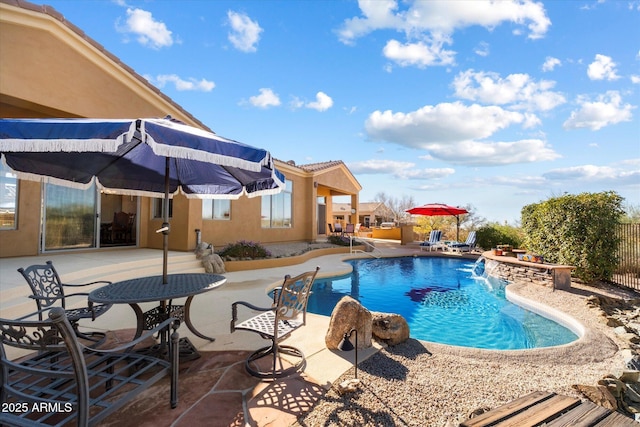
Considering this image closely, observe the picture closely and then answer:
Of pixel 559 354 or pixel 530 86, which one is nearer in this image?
pixel 559 354

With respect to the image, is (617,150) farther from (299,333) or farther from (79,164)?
(79,164)

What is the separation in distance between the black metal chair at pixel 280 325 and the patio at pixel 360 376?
142 mm

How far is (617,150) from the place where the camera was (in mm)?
11078

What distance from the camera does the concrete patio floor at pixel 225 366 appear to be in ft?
8.51

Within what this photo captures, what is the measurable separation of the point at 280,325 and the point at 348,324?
0.95 m

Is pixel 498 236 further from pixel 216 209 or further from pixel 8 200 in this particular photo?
pixel 8 200

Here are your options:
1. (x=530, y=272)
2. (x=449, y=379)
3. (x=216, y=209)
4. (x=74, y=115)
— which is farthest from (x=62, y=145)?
(x=530, y=272)

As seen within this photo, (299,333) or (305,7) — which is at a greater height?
(305,7)

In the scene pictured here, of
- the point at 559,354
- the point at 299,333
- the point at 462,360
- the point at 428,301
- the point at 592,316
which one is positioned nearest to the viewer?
the point at 462,360

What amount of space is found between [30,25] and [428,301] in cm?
1120

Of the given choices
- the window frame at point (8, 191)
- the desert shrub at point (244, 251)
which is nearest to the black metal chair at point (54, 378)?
the window frame at point (8, 191)

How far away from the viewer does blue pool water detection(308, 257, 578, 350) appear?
566cm

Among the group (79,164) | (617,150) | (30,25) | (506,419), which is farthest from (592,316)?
(30,25)

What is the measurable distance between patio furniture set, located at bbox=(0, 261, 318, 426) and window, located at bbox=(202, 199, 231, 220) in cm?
773
